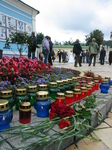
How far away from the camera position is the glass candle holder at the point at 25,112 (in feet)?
4.88

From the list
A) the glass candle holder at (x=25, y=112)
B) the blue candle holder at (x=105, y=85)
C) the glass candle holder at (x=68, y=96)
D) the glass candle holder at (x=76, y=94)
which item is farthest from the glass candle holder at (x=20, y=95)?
the blue candle holder at (x=105, y=85)

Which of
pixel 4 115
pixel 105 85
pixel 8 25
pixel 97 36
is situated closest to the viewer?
pixel 4 115

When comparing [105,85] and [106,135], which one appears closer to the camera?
[106,135]

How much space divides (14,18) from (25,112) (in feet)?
32.9

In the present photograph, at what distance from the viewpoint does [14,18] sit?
1035 centimetres

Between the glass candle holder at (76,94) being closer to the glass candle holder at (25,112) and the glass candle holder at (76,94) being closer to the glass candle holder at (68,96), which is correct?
the glass candle holder at (68,96)

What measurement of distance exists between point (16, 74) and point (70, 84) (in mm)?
1128

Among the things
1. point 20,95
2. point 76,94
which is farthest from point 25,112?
point 76,94

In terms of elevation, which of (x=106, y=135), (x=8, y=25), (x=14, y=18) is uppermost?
(x=14, y=18)

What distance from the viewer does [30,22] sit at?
40.0 ft

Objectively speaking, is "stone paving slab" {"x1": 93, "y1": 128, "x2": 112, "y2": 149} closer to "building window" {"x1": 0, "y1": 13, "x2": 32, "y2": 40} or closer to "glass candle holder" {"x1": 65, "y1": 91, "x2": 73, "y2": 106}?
"glass candle holder" {"x1": 65, "y1": 91, "x2": 73, "y2": 106}

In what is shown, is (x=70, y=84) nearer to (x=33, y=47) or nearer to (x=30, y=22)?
(x=33, y=47)

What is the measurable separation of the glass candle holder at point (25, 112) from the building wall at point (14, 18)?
8502 mm

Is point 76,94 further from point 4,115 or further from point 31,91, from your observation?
point 4,115
